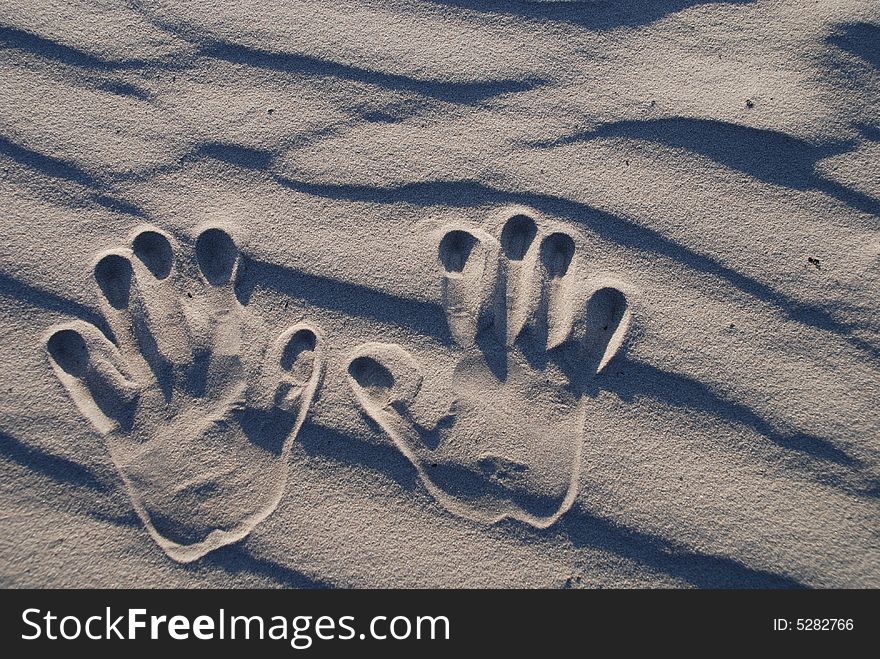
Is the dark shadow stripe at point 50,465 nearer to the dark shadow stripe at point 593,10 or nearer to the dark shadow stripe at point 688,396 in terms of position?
the dark shadow stripe at point 688,396

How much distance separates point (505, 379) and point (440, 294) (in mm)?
234

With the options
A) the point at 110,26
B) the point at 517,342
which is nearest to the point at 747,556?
the point at 517,342

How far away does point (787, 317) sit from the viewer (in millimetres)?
1294

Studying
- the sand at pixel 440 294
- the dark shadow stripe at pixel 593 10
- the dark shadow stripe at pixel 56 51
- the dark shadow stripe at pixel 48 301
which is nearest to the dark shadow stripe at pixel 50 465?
the sand at pixel 440 294

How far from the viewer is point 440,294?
1.31 m

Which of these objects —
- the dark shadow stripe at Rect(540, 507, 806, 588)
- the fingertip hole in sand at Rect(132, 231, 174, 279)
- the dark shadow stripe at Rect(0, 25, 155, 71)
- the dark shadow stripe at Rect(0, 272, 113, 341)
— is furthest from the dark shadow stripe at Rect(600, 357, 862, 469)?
the dark shadow stripe at Rect(0, 25, 155, 71)

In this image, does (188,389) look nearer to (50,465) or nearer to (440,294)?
(50,465)

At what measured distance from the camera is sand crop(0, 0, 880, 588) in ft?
4.11

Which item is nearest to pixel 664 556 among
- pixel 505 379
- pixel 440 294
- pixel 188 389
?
pixel 505 379

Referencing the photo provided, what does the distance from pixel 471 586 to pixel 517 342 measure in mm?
522

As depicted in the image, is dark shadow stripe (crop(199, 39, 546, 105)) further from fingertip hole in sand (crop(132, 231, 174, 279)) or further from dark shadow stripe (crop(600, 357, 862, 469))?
dark shadow stripe (crop(600, 357, 862, 469))

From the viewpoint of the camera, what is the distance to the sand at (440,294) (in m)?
1.25
